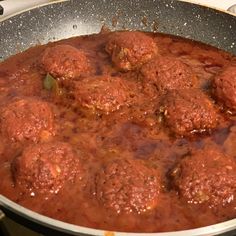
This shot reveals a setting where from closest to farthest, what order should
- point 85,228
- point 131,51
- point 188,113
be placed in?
point 85,228, point 188,113, point 131,51

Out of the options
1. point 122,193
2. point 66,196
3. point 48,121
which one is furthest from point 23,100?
point 122,193

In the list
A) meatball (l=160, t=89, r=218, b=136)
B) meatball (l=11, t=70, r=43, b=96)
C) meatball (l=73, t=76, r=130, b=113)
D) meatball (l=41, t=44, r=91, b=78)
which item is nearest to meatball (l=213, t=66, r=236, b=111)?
meatball (l=160, t=89, r=218, b=136)

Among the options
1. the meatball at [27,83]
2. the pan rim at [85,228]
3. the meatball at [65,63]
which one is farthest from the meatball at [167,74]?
the pan rim at [85,228]

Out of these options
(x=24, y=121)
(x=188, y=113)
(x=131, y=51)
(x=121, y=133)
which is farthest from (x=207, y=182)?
(x=131, y=51)

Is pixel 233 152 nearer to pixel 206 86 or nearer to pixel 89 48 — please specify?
pixel 206 86

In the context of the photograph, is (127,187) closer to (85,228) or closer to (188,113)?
(85,228)

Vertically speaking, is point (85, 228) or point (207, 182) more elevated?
point (85, 228)
